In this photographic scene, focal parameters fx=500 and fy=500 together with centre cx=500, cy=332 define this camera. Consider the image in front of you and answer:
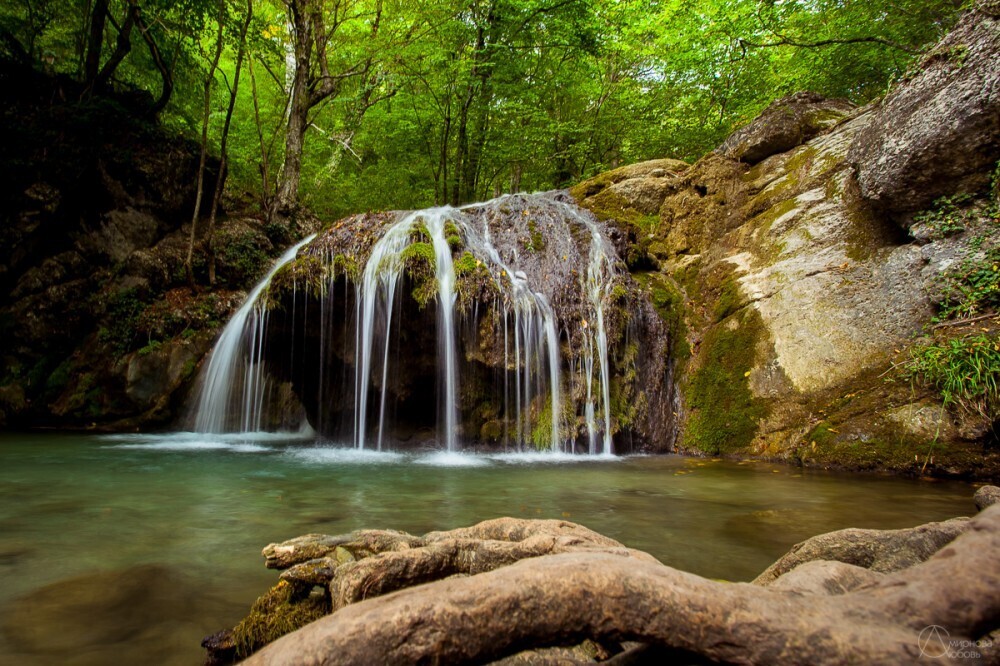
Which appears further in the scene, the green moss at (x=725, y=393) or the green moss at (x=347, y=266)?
the green moss at (x=347, y=266)

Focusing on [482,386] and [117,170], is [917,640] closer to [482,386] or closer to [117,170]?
[482,386]

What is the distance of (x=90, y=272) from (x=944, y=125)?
15753 millimetres

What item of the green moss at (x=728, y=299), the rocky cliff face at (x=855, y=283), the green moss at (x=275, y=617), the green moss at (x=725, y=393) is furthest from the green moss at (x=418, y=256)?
the green moss at (x=275, y=617)

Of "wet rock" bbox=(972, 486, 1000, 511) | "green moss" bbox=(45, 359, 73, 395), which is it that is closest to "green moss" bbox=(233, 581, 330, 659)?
"wet rock" bbox=(972, 486, 1000, 511)

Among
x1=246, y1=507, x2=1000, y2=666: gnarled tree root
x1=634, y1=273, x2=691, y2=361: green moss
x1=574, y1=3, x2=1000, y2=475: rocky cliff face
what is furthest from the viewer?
x1=634, y1=273, x2=691, y2=361: green moss

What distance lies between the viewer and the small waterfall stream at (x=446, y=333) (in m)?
7.96

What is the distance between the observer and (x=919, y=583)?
1291 millimetres

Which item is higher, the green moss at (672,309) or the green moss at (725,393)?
the green moss at (672,309)

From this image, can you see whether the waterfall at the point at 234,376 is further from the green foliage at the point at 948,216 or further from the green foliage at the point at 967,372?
the green foliage at the point at 948,216

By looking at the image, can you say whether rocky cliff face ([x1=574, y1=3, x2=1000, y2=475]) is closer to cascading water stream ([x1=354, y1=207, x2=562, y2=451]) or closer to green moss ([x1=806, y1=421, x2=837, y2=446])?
green moss ([x1=806, y1=421, x2=837, y2=446])

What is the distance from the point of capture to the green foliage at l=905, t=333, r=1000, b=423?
209 inches

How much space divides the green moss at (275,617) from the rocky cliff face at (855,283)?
6.50 meters

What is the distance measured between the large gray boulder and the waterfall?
9.70 metres

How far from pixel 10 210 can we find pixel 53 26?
5824mm
